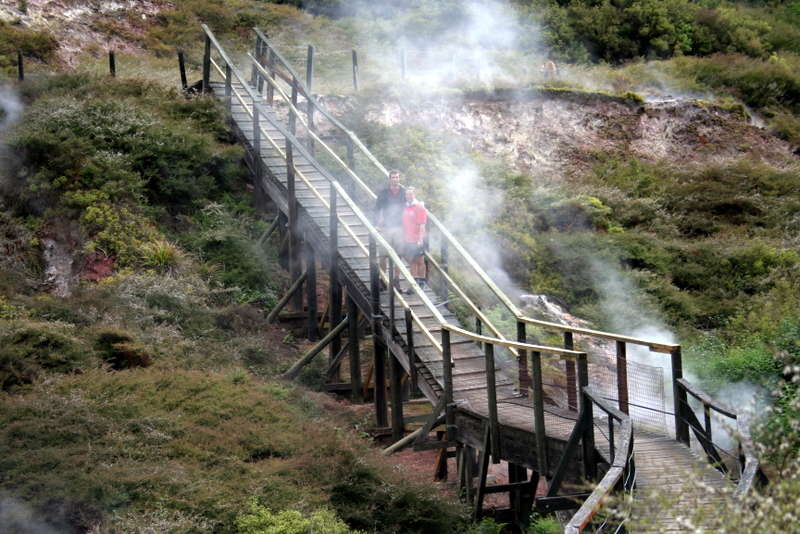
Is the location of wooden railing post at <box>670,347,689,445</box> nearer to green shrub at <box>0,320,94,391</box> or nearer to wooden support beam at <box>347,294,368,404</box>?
wooden support beam at <box>347,294,368,404</box>

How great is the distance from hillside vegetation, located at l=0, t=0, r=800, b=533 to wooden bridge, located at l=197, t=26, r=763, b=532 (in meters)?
0.64

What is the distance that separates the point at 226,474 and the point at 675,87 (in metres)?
22.2

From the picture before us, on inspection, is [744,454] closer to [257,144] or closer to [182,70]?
[257,144]

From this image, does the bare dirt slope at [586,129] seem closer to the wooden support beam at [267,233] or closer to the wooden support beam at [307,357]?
the wooden support beam at [267,233]

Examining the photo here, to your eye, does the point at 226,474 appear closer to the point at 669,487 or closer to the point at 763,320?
the point at 669,487

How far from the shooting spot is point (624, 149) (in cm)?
2158

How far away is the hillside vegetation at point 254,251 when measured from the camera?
22.7ft

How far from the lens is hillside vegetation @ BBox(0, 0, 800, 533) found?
22.7 feet

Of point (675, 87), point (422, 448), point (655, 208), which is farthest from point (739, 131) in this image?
point (422, 448)

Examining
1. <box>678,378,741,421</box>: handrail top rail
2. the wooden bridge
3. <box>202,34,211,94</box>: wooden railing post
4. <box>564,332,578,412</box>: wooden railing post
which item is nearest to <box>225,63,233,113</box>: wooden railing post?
the wooden bridge

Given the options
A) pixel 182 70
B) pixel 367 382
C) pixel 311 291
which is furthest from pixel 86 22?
pixel 367 382

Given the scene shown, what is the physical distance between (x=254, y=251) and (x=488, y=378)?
6770mm

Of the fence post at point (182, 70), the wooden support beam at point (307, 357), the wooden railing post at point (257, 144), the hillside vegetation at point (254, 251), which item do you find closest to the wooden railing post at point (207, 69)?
the fence post at point (182, 70)

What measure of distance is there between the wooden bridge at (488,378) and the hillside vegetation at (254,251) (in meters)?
0.64
